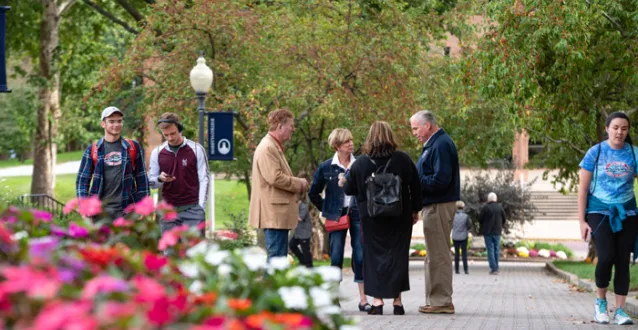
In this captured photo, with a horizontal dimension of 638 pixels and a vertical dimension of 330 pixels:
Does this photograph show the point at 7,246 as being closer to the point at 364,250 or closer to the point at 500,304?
the point at 364,250

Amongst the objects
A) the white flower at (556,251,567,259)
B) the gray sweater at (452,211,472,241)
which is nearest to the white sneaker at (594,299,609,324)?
the gray sweater at (452,211,472,241)

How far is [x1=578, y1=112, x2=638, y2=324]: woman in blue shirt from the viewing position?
975 cm

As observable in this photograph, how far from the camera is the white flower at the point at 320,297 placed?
137 inches

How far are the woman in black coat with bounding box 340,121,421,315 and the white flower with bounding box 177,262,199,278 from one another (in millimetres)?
6671

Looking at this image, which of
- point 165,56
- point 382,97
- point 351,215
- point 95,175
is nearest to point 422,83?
point 382,97

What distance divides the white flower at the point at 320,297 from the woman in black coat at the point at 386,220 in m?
6.71

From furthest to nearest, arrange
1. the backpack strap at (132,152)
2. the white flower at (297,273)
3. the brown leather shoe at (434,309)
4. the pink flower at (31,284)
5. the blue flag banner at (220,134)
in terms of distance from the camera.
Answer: the blue flag banner at (220,134)
the brown leather shoe at (434,309)
the backpack strap at (132,152)
the white flower at (297,273)
the pink flower at (31,284)

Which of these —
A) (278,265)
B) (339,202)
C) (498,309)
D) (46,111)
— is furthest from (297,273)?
(46,111)

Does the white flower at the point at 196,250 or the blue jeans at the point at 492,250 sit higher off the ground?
the white flower at the point at 196,250

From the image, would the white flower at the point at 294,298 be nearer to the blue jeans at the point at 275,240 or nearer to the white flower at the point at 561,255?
the blue jeans at the point at 275,240

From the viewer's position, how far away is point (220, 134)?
64.8 ft

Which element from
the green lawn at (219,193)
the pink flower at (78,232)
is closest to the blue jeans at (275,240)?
the pink flower at (78,232)

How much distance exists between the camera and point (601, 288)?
9.96 m

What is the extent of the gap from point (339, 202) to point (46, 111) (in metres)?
27.3
